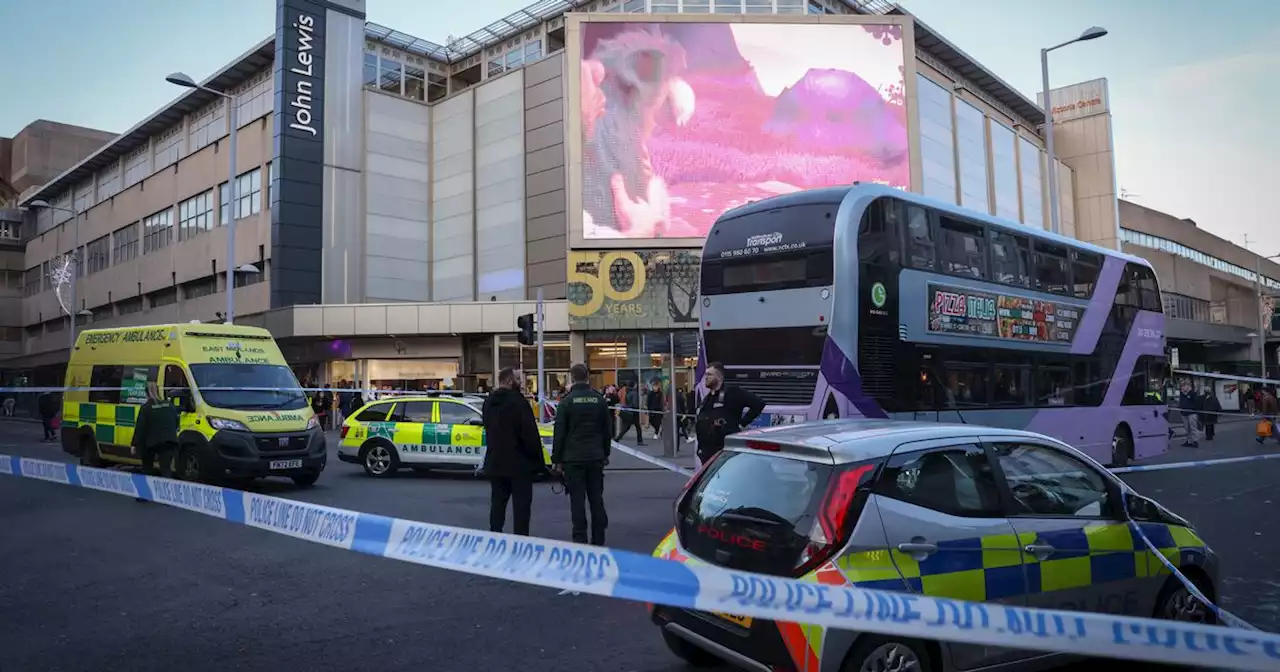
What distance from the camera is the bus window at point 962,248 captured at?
12.0 metres

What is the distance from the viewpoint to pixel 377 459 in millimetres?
14805

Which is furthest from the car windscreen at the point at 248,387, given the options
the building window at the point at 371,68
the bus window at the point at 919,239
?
the building window at the point at 371,68

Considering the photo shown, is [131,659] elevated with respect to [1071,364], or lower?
lower

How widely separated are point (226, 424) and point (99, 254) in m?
52.4

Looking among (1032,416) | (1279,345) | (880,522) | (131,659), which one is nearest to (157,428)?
(131,659)

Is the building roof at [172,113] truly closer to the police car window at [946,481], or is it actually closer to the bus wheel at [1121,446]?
the bus wheel at [1121,446]

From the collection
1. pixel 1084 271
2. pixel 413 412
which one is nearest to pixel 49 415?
pixel 413 412

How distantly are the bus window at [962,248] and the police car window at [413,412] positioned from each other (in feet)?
28.7

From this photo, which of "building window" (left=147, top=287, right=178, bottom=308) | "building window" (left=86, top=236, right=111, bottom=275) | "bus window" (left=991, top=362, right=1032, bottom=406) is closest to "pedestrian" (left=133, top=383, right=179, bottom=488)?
"bus window" (left=991, top=362, right=1032, bottom=406)

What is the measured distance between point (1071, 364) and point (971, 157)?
29966 millimetres

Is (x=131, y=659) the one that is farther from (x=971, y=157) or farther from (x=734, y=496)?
(x=971, y=157)

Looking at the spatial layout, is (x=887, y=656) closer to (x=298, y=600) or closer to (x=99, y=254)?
(x=298, y=600)

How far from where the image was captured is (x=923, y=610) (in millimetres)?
3047

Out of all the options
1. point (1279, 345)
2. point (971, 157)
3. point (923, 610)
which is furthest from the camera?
point (1279, 345)
